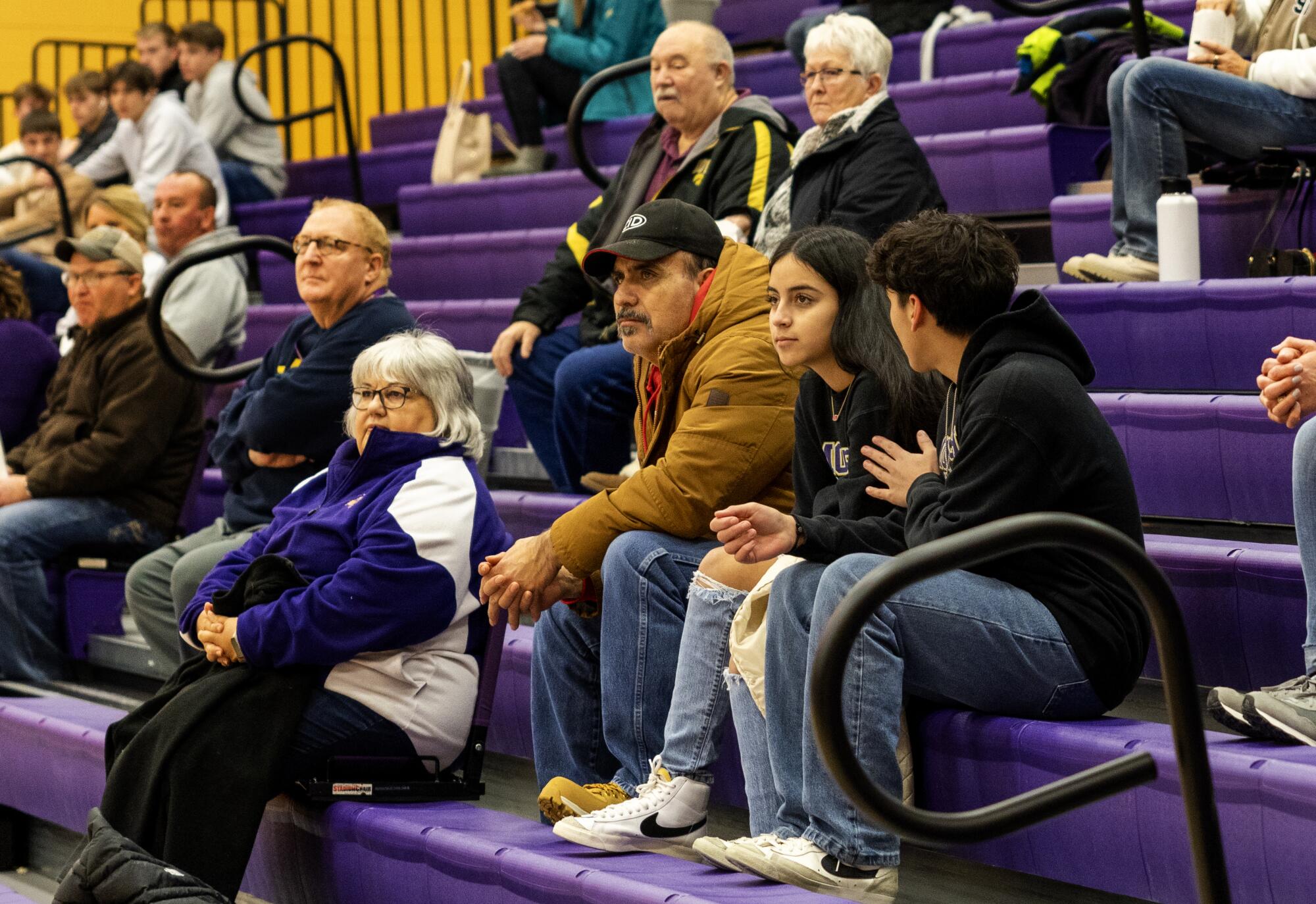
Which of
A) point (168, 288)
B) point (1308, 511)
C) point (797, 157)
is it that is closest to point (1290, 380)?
point (1308, 511)

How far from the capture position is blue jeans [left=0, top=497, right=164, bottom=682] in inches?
159

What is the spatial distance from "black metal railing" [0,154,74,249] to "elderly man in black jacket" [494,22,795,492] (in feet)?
9.31

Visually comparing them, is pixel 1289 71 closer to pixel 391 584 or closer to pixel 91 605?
pixel 391 584

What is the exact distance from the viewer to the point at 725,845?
216 centimetres

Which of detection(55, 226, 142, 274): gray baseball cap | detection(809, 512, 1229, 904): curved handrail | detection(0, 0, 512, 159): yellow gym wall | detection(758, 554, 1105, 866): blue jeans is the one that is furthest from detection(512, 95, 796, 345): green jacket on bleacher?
detection(0, 0, 512, 159): yellow gym wall

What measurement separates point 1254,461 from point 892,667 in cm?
100

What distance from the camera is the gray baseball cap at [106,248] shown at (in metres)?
4.13

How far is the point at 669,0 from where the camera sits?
5516 mm

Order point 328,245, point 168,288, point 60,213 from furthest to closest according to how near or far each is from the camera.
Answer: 1. point 60,213
2. point 168,288
3. point 328,245

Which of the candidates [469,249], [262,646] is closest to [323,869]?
[262,646]

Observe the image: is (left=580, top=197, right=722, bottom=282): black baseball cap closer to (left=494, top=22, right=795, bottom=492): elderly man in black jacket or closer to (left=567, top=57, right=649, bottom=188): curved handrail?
(left=494, top=22, right=795, bottom=492): elderly man in black jacket

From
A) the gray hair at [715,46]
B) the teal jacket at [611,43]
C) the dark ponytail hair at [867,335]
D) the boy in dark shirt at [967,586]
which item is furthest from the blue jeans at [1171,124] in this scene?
the teal jacket at [611,43]

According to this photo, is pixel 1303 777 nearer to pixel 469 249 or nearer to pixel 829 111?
pixel 829 111

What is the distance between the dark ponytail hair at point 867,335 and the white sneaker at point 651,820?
1.88 feet
